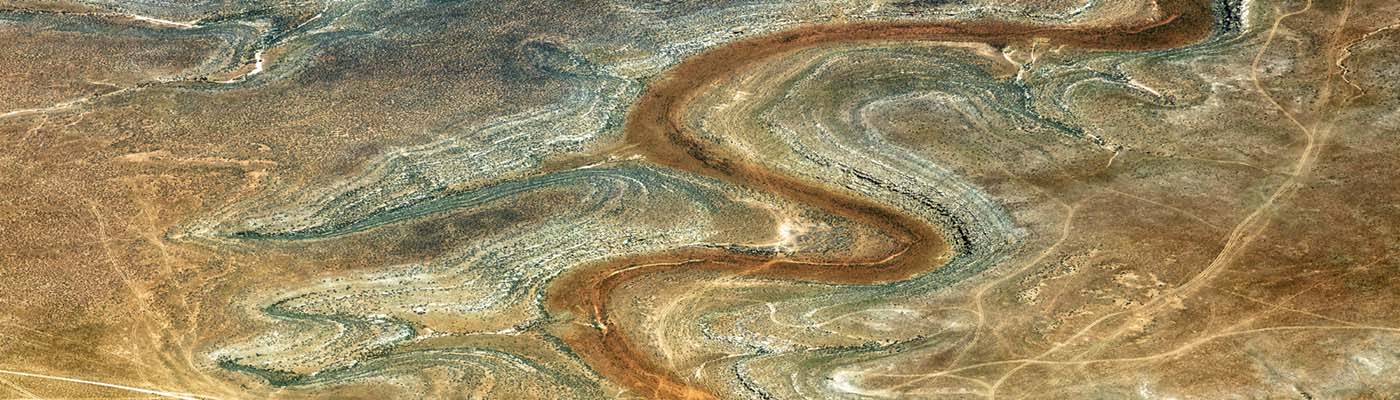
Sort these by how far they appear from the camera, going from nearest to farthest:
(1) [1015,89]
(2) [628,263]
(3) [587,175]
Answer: (2) [628,263] → (3) [587,175] → (1) [1015,89]

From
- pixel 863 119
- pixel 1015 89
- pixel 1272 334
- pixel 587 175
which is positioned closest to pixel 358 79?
pixel 587 175

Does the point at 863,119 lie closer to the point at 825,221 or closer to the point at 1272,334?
the point at 825,221

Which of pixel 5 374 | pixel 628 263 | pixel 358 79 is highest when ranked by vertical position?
pixel 358 79

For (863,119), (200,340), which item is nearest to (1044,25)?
(863,119)

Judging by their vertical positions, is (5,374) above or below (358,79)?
below

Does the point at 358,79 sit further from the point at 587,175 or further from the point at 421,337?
the point at 421,337

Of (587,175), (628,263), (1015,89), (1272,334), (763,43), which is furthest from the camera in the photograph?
(763,43)

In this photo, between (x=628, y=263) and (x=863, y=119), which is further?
(x=863, y=119)
